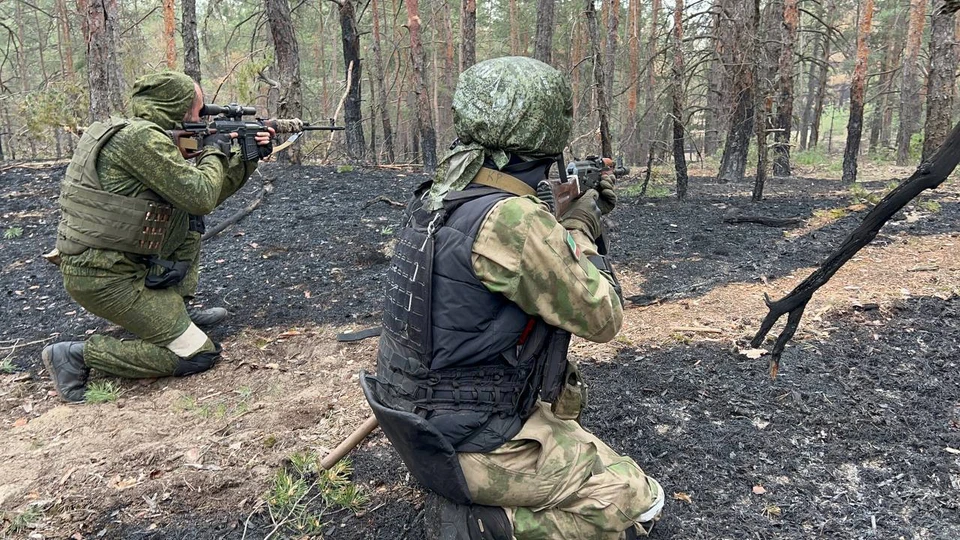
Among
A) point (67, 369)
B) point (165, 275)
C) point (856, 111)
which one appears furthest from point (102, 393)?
point (856, 111)

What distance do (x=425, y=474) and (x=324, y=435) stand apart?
49.7 inches

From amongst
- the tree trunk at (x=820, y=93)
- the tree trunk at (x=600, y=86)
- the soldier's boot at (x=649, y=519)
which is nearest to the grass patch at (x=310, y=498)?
the soldier's boot at (x=649, y=519)

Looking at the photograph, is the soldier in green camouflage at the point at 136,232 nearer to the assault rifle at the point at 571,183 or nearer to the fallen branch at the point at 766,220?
the assault rifle at the point at 571,183

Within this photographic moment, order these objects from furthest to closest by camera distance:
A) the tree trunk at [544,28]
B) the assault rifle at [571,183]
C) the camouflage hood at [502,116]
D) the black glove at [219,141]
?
the tree trunk at [544,28] < the black glove at [219,141] < the assault rifle at [571,183] < the camouflage hood at [502,116]

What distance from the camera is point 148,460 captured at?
9.75ft

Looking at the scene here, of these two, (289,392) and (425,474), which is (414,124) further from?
(425,474)

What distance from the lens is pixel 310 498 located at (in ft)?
8.58

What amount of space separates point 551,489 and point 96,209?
327 cm

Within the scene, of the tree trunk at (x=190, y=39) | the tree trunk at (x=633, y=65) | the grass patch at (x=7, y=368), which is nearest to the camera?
the grass patch at (x=7, y=368)

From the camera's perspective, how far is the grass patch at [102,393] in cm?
371

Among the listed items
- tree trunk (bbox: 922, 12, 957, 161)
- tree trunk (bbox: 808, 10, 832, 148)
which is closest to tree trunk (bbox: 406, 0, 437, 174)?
tree trunk (bbox: 808, 10, 832, 148)

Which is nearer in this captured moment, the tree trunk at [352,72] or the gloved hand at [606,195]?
the gloved hand at [606,195]

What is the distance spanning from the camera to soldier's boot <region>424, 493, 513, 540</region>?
2061 mm

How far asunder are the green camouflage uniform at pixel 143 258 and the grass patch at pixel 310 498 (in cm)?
176
